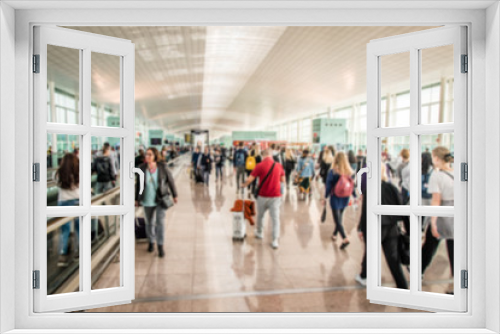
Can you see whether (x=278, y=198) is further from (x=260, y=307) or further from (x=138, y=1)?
(x=138, y=1)

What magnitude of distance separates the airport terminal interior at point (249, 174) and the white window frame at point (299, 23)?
13.8 inches

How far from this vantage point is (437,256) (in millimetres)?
7184

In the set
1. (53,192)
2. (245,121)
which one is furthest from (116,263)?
(245,121)

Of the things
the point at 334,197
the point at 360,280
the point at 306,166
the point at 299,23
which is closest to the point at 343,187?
the point at 334,197

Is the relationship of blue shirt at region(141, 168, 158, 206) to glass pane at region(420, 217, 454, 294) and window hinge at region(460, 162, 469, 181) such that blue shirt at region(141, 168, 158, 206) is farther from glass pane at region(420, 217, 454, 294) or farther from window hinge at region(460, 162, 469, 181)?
window hinge at region(460, 162, 469, 181)

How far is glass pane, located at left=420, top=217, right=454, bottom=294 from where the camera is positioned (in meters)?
4.57

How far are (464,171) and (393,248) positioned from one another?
2232 millimetres

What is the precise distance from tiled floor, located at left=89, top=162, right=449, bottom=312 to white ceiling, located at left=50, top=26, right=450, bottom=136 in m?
2.72

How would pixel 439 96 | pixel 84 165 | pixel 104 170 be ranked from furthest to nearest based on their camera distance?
pixel 439 96, pixel 104 170, pixel 84 165

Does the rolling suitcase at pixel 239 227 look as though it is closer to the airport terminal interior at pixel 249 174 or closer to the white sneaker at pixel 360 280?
the airport terminal interior at pixel 249 174

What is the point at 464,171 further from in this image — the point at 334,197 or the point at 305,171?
the point at 305,171

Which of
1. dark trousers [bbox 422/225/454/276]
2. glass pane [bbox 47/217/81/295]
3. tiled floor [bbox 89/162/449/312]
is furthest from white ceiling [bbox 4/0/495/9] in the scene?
tiled floor [bbox 89/162/449/312]

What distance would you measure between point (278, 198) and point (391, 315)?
216 inches

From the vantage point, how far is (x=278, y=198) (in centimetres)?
816
